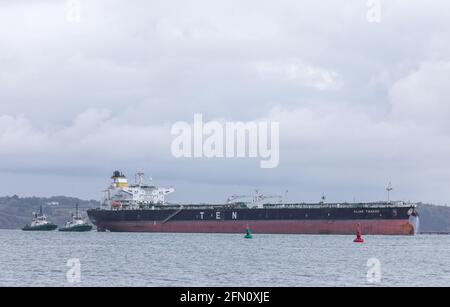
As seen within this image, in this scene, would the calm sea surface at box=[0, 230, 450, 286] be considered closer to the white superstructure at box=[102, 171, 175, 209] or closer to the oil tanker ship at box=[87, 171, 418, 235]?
the oil tanker ship at box=[87, 171, 418, 235]

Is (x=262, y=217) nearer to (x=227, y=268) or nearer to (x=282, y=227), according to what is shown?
(x=282, y=227)

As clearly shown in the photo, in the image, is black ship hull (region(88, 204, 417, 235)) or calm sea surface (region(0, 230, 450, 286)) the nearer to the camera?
calm sea surface (region(0, 230, 450, 286))

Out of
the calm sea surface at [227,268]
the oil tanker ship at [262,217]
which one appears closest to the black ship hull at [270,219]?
the oil tanker ship at [262,217]

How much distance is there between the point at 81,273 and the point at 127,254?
1867 centimetres

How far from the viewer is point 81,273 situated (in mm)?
51312

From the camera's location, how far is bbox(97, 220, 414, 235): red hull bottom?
108875 mm

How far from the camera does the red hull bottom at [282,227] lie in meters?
109

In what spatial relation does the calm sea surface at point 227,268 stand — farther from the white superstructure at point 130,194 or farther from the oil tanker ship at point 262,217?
the white superstructure at point 130,194

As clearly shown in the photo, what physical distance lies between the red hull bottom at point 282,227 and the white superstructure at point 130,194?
1123 centimetres

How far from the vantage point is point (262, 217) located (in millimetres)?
115625

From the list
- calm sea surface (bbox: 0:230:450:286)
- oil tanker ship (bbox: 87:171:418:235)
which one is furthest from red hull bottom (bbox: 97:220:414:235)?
calm sea surface (bbox: 0:230:450:286)

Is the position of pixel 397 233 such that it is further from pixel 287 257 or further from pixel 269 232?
pixel 287 257

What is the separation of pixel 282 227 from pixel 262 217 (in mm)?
3556

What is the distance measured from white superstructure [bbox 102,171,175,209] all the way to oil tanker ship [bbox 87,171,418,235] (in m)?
0.37
